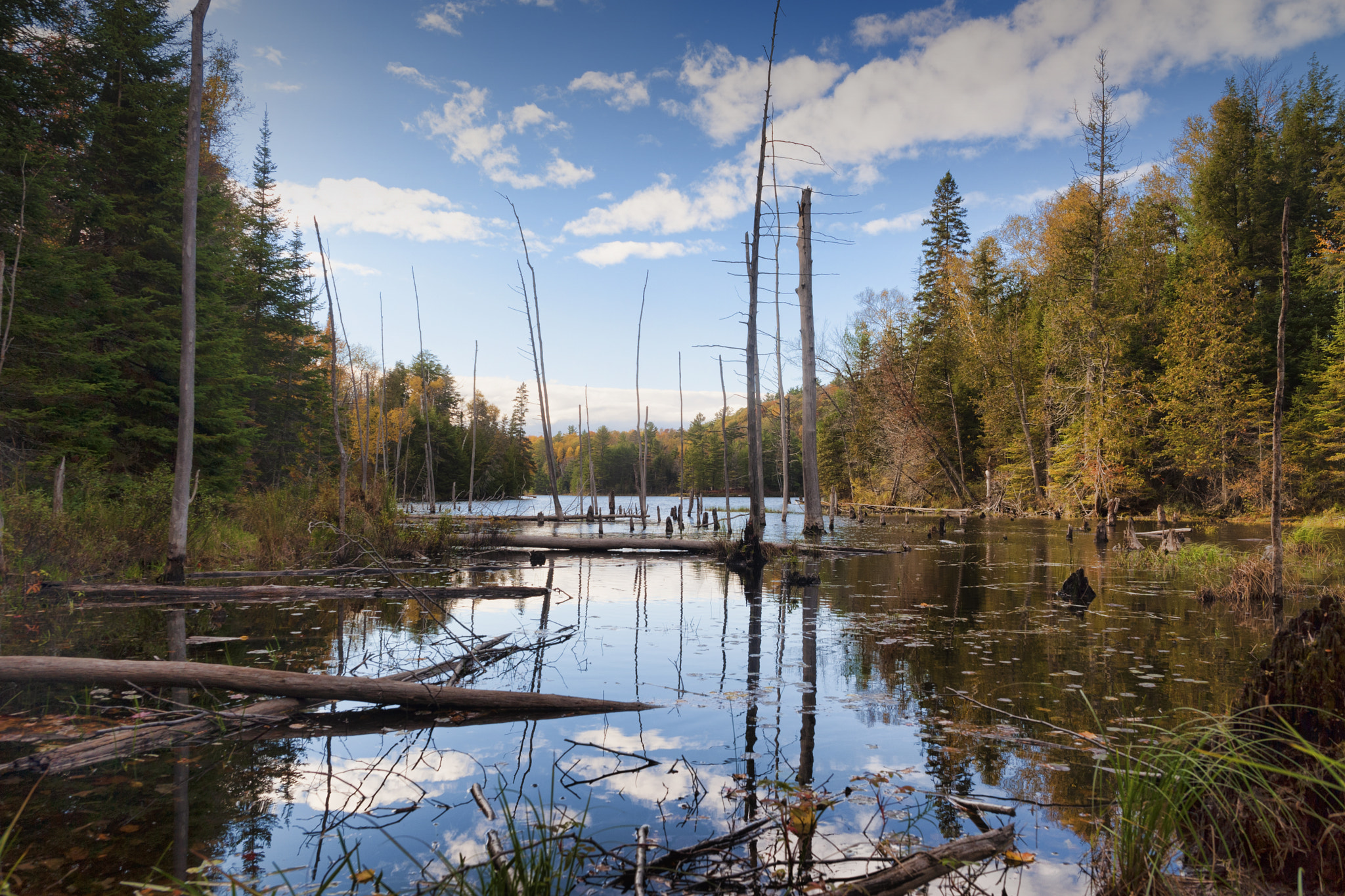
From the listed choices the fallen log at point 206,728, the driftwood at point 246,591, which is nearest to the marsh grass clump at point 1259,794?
the fallen log at point 206,728

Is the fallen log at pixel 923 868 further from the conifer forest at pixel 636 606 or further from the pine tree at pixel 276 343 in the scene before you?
the pine tree at pixel 276 343

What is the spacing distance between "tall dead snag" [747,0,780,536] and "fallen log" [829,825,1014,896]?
11.4 metres

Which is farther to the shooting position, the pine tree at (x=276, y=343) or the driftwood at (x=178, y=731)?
the pine tree at (x=276, y=343)

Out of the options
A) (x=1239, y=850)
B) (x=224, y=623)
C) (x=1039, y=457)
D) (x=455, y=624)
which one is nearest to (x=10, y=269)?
(x=224, y=623)

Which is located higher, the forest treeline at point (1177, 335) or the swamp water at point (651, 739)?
the forest treeline at point (1177, 335)

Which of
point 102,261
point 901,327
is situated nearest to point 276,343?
point 102,261

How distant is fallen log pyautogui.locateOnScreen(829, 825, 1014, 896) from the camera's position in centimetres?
205

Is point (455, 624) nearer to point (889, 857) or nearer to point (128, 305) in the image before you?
point (889, 857)

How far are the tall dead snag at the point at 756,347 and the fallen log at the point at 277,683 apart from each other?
32.5ft

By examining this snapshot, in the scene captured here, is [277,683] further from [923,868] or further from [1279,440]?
[1279,440]

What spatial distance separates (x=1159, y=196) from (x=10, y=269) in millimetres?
40568

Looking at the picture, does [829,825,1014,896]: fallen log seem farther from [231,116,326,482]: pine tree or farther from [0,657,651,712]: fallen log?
[231,116,326,482]: pine tree

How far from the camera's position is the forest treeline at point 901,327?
12367 mm

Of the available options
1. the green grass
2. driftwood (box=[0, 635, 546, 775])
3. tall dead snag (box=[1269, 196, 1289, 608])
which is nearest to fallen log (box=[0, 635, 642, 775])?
driftwood (box=[0, 635, 546, 775])
